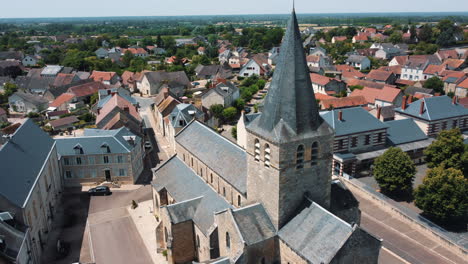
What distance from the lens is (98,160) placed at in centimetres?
5088

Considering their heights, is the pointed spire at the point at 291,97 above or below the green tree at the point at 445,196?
above

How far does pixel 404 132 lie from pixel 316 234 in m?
42.4

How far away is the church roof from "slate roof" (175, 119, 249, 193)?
24.5 ft

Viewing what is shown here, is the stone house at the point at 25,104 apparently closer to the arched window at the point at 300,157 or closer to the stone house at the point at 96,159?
the stone house at the point at 96,159

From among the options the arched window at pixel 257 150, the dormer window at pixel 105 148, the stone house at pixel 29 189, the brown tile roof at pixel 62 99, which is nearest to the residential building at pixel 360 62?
the brown tile roof at pixel 62 99

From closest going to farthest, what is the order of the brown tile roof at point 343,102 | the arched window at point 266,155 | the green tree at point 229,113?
1. the arched window at point 266,155
2. the brown tile roof at point 343,102
3. the green tree at point 229,113

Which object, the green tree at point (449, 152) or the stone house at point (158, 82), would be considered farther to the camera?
the stone house at point (158, 82)

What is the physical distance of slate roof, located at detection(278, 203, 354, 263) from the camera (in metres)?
23.0

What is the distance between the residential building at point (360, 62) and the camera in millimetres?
142625

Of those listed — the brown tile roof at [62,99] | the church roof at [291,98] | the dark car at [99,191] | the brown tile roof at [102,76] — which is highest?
the church roof at [291,98]

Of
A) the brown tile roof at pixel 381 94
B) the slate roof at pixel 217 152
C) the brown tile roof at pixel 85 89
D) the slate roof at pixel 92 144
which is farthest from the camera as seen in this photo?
the brown tile roof at pixel 85 89

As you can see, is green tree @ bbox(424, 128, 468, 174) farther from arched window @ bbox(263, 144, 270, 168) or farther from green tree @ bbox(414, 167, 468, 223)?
arched window @ bbox(263, 144, 270, 168)

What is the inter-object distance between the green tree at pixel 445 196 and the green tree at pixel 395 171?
436 centimetres

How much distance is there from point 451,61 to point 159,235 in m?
127
